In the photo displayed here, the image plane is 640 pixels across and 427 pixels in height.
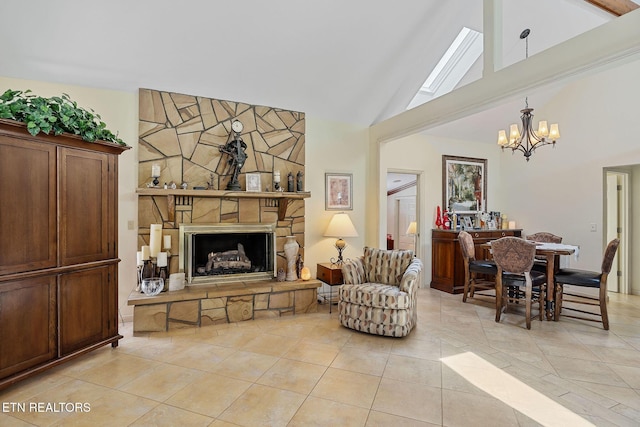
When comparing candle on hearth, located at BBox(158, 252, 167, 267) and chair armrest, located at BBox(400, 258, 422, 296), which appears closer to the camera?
chair armrest, located at BBox(400, 258, 422, 296)

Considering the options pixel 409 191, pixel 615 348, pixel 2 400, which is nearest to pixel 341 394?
pixel 2 400

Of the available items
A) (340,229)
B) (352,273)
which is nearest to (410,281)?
(352,273)

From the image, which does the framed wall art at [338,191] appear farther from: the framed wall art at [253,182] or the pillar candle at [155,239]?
the pillar candle at [155,239]

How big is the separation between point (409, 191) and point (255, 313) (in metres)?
5.55

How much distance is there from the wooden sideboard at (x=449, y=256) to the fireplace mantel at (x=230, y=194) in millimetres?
2607

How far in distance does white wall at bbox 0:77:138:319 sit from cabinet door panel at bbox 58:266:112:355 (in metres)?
0.88

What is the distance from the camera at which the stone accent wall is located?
3.95m

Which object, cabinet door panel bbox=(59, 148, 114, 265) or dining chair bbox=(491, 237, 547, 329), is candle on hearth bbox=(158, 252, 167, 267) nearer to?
cabinet door panel bbox=(59, 148, 114, 265)

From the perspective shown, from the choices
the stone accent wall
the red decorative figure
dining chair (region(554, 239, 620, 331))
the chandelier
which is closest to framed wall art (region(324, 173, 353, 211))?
the stone accent wall

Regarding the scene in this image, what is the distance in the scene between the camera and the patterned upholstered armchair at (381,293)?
3.38 m

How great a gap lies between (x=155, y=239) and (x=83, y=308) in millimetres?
1045

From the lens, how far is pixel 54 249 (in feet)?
8.65

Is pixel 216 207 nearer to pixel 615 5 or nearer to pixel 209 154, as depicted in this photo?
pixel 209 154

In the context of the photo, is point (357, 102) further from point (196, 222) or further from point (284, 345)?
point (284, 345)
